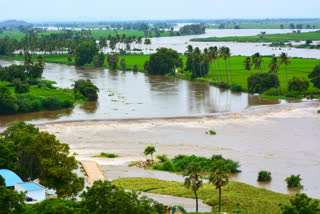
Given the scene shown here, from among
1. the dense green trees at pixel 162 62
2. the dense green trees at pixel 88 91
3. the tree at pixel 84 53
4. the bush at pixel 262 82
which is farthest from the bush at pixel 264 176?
the tree at pixel 84 53

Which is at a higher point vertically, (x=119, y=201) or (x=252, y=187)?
(x=119, y=201)

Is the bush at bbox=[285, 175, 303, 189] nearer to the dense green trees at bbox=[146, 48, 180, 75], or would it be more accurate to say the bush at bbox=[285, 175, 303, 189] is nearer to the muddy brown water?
the muddy brown water

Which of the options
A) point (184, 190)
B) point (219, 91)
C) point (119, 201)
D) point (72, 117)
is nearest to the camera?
point (119, 201)

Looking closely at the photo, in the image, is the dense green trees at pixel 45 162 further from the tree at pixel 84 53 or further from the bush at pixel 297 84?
the tree at pixel 84 53

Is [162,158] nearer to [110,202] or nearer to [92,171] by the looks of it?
[92,171]

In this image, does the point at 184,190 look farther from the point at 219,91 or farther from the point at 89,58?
the point at 89,58

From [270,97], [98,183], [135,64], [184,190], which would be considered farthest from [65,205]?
[135,64]
